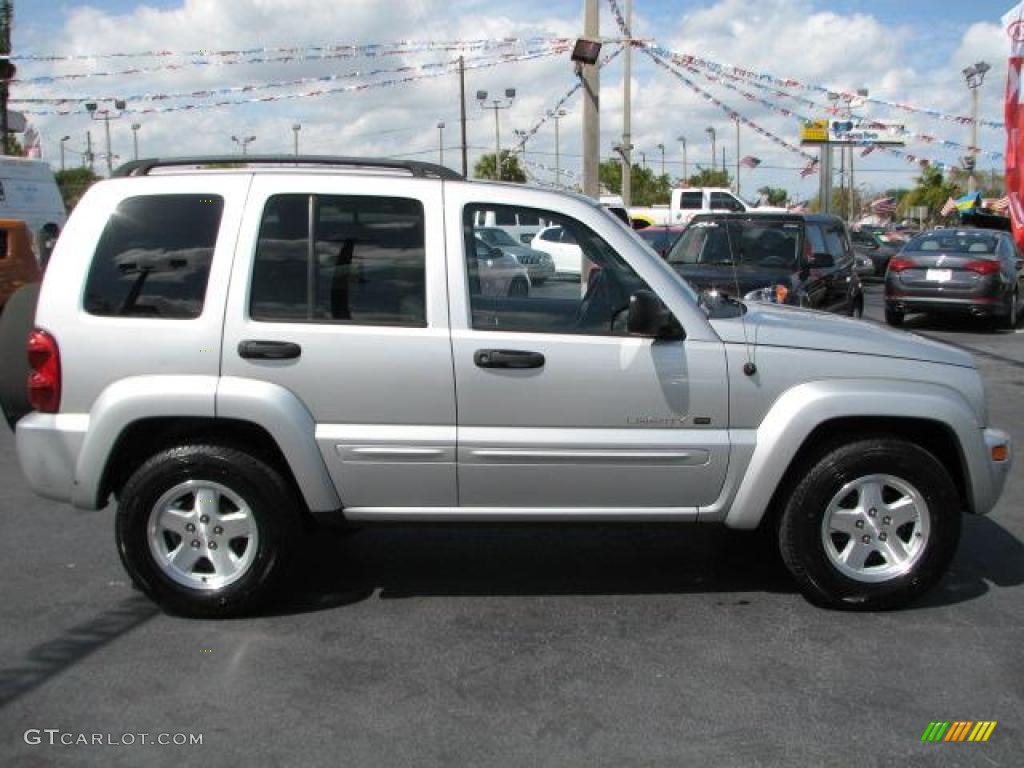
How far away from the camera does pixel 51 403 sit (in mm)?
4434

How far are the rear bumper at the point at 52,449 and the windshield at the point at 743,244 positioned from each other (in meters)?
7.82

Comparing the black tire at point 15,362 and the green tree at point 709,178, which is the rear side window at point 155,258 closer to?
the black tire at point 15,362

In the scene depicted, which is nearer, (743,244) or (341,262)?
(341,262)

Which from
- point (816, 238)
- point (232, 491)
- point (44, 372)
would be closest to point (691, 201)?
point (816, 238)

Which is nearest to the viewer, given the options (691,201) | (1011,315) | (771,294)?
(771,294)

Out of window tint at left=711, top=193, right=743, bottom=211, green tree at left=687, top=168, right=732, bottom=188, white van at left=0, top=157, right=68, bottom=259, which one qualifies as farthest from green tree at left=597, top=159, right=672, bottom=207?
white van at left=0, top=157, right=68, bottom=259

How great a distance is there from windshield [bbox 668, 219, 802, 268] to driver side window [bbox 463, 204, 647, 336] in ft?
21.6

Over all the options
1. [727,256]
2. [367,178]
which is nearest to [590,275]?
[367,178]

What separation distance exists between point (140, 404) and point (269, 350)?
0.57 m

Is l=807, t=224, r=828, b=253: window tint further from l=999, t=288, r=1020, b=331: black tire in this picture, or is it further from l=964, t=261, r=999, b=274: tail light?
l=999, t=288, r=1020, b=331: black tire

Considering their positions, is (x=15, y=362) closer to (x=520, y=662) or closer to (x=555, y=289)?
(x=555, y=289)

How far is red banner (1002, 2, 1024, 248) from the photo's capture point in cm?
2152

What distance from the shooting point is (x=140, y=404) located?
4.33 meters

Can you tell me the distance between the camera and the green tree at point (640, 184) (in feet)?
205
